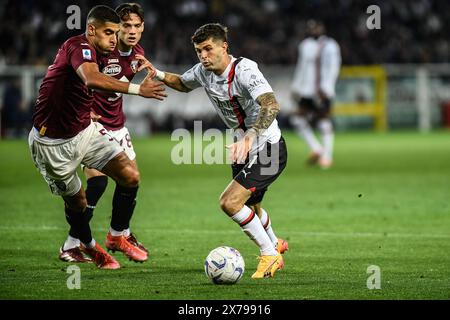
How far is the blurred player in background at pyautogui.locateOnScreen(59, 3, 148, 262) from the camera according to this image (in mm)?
9133

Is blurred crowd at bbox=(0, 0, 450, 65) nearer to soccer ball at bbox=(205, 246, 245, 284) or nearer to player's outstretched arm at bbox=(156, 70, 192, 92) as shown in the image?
player's outstretched arm at bbox=(156, 70, 192, 92)

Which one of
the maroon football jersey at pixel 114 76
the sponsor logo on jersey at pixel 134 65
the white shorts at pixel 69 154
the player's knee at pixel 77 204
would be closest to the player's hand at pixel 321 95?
the maroon football jersey at pixel 114 76

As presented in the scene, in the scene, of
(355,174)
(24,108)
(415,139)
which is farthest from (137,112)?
(355,174)

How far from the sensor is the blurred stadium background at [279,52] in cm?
3067

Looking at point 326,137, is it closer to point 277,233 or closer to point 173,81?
point 277,233

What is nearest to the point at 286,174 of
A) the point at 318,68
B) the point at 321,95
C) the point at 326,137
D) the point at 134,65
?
the point at 326,137

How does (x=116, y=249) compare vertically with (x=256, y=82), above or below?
below

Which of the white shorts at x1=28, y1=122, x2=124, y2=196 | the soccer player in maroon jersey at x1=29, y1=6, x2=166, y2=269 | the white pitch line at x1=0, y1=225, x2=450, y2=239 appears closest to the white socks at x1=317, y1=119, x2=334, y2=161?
the white pitch line at x1=0, y1=225, x2=450, y2=239

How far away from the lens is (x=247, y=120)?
8586mm

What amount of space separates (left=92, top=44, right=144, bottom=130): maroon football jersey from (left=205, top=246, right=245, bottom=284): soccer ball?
100 inches

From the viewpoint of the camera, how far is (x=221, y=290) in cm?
744

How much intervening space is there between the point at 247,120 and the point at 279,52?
81.9ft

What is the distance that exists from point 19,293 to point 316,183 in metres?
9.42
